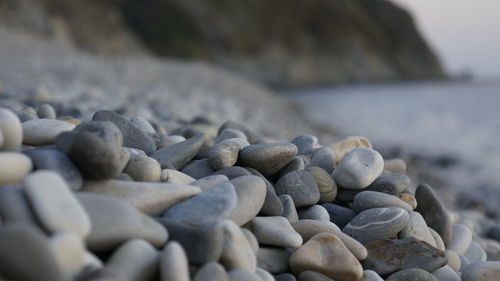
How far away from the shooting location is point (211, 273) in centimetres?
107

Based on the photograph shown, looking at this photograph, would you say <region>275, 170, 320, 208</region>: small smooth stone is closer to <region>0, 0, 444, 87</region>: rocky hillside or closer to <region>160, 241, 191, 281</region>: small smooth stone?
<region>160, 241, 191, 281</region>: small smooth stone

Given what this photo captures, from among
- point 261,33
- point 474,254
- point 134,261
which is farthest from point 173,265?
point 261,33

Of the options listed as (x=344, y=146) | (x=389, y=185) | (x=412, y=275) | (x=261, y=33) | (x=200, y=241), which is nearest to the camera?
(x=200, y=241)

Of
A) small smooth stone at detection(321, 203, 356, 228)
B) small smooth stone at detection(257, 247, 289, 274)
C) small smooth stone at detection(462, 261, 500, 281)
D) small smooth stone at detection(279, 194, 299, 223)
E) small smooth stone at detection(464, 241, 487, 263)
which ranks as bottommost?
small smooth stone at detection(464, 241, 487, 263)

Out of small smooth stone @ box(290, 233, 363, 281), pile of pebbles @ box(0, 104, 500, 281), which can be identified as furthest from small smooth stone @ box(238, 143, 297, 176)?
small smooth stone @ box(290, 233, 363, 281)

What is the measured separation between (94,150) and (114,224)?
218 mm

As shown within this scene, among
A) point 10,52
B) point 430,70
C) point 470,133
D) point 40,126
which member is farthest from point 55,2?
point 430,70

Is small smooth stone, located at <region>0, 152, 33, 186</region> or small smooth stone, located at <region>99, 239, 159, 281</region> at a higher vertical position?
small smooth stone, located at <region>0, 152, 33, 186</region>

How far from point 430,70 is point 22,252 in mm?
57201

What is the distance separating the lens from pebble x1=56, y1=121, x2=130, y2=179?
4.01 ft

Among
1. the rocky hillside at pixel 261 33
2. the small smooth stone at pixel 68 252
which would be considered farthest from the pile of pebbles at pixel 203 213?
the rocky hillside at pixel 261 33

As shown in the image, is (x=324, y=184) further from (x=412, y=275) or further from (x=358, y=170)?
(x=412, y=275)

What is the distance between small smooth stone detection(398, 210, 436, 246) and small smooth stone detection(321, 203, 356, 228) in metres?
0.16

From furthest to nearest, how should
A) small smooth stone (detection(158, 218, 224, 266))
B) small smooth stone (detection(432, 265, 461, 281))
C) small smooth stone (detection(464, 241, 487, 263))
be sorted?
small smooth stone (detection(464, 241, 487, 263))
small smooth stone (detection(432, 265, 461, 281))
small smooth stone (detection(158, 218, 224, 266))
